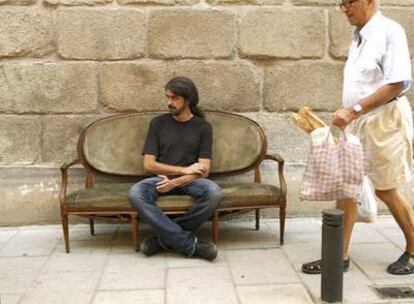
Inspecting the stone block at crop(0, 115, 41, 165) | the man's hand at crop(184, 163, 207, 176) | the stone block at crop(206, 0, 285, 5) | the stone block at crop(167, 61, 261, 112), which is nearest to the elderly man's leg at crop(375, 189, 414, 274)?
the man's hand at crop(184, 163, 207, 176)

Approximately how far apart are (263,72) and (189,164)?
3.98 feet

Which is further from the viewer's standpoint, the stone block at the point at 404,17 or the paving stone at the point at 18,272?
the stone block at the point at 404,17

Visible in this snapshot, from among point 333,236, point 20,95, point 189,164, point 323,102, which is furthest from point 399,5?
point 20,95

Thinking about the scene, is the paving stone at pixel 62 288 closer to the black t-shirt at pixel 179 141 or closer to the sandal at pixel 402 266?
the black t-shirt at pixel 179 141

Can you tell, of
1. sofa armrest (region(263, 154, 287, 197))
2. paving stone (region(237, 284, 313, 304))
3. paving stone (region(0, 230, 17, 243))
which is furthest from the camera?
paving stone (region(0, 230, 17, 243))

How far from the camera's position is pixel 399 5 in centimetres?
523

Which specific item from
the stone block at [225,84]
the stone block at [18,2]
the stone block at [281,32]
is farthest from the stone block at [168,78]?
the stone block at [18,2]

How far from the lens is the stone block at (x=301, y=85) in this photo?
525cm

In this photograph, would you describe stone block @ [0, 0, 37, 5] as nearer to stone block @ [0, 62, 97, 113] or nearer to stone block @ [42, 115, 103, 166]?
stone block @ [0, 62, 97, 113]

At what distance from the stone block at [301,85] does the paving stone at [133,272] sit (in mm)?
1842

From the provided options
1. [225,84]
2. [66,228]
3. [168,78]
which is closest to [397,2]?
[225,84]

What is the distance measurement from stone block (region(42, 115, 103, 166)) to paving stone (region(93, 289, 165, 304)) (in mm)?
1869

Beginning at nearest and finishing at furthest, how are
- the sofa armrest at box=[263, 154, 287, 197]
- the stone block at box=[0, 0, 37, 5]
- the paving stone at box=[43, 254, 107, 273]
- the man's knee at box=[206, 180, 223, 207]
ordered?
1. the paving stone at box=[43, 254, 107, 273]
2. the man's knee at box=[206, 180, 223, 207]
3. the sofa armrest at box=[263, 154, 287, 197]
4. the stone block at box=[0, 0, 37, 5]

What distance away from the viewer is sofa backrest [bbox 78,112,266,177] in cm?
502
